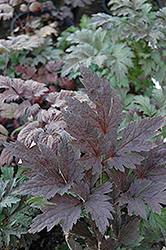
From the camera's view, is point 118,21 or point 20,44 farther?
point 20,44

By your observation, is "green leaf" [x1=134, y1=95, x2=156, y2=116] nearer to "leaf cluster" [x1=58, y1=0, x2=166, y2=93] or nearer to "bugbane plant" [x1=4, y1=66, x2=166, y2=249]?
A: "leaf cluster" [x1=58, y1=0, x2=166, y2=93]

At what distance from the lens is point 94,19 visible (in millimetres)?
1716

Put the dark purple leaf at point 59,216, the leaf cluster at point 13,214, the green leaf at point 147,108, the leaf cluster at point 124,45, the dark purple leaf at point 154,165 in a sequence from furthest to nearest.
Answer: the leaf cluster at point 124,45 → the green leaf at point 147,108 → the leaf cluster at point 13,214 → the dark purple leaf at point 154,165 → the dark purple leaf at point 59,216

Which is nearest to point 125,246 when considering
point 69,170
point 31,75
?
point 69,170

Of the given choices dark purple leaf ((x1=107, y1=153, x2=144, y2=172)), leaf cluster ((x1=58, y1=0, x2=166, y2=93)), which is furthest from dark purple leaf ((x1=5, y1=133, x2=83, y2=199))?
leaf cluster ((x1=58, y1=0, x2=166, y2=93))

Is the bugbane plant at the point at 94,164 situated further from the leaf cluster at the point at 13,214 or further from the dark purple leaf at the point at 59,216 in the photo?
the leaf cluster at the point at 13,214

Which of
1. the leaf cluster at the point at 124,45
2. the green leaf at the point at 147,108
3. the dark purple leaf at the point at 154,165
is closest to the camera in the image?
the dark purple leaf at the point at 154,165

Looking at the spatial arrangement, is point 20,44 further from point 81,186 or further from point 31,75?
point 81,186

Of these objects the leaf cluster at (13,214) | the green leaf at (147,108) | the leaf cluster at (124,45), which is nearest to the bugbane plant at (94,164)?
the leaf cluster at (13,214)

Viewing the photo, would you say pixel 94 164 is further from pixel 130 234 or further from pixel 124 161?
pixel 130 234

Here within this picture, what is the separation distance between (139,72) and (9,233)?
4.52 ft

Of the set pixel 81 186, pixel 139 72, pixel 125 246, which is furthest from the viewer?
pixel 139 72

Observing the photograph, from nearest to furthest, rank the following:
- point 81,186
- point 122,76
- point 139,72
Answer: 1. point 81,186
2. point 122,76
3. point 139,72

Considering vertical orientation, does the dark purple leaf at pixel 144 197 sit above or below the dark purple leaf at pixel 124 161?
below
